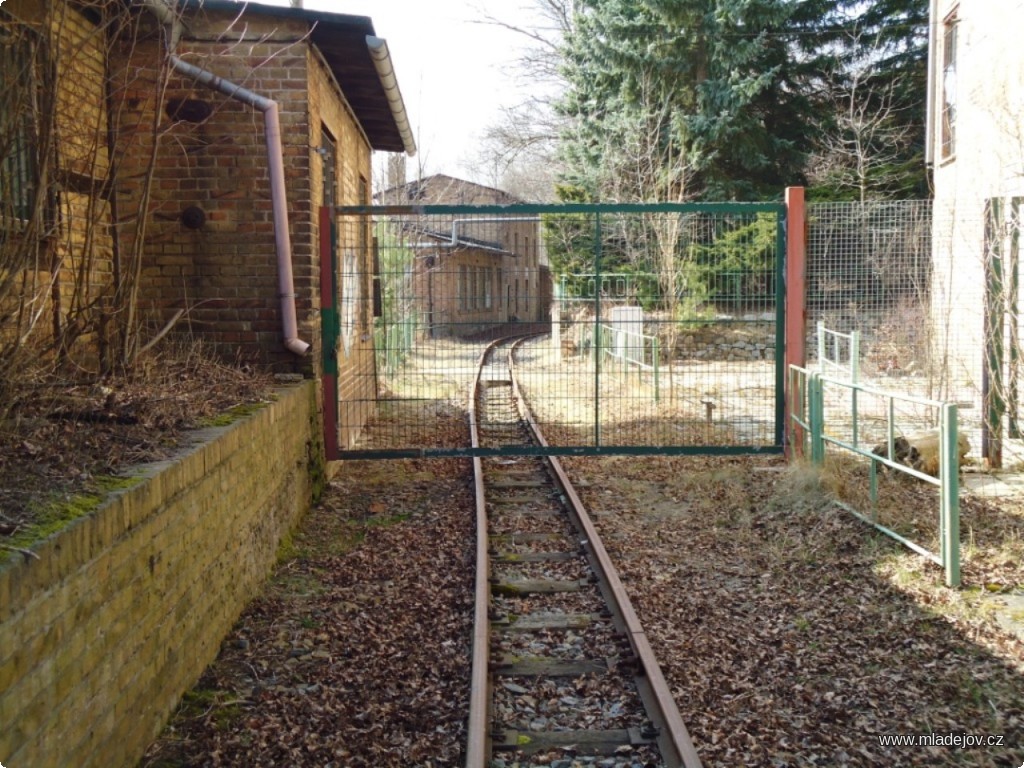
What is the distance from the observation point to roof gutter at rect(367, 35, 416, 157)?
8.41 meters

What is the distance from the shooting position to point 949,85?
16.0 m

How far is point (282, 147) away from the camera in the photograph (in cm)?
819

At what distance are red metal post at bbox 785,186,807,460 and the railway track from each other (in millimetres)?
2416

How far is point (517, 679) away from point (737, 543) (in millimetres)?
2922

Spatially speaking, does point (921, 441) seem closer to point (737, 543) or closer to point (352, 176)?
point (737, 543)

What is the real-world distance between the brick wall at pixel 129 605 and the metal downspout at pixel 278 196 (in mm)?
2150

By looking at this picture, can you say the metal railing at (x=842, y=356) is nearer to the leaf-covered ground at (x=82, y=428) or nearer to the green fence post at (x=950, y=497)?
the green fence post at (x=950, y=497)

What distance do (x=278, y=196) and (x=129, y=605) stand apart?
5018 millimetres

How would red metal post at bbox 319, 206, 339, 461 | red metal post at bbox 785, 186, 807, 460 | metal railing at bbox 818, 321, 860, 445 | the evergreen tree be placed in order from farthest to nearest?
the evergreen tree < metal railing at bbox 818, 321, 860, 445 < red metal post at bbox 785, 186, 807, 460 < red metal post at bbox 319, 206, 339, 461

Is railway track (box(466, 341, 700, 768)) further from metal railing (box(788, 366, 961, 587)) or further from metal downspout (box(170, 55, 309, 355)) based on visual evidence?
metal downspout (box(170, 55, 309, 355))

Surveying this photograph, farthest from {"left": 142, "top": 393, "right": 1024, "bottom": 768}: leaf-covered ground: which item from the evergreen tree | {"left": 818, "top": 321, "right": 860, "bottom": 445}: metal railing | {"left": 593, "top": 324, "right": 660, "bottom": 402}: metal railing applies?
the evergreen tree

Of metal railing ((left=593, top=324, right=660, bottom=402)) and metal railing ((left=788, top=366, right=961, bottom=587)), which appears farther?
metal railing ((left=593, top=324, right=660, bottom=402))

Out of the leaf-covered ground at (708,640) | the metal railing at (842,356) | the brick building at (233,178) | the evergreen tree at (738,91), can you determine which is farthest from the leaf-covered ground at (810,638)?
the evergreen tree at (738,91)

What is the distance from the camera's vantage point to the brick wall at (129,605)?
2.80 m
